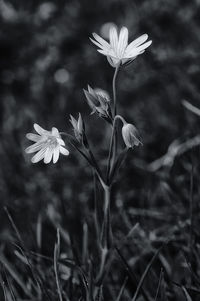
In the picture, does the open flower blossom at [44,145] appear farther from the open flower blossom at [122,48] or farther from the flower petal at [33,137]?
the open flower blossom at [122,48]

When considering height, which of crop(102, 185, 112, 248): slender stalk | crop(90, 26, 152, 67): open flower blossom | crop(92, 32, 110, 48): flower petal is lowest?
crop(102, 185, 112, 248): slender stalk

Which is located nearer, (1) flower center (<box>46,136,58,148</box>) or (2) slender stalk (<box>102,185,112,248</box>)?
(2) slender stalk (<box>102,185,112,248</box>)

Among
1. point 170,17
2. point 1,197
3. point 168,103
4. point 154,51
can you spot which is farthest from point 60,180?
point 170,17

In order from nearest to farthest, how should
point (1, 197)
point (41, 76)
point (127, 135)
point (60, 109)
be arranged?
point (127, 135), point (1, 197), point (60, 109), point (41, 76)

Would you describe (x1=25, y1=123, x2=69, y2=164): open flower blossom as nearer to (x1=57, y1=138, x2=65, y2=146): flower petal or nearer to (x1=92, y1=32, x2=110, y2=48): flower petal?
(x1=57, y1=138, x2=65, y2=146): flower petal

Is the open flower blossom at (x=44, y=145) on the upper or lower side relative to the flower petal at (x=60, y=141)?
upper

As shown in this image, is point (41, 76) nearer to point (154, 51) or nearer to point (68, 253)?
point (154, 51)

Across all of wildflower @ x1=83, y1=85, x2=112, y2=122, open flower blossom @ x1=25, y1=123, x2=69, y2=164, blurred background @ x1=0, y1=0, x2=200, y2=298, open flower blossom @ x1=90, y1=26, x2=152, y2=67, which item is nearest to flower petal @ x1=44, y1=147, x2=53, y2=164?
open flower blossom @ x1=25, y1=123, x2=69, y2=164

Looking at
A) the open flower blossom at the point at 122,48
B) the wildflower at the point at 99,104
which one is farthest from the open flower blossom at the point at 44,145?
the open flower blossom at the point at 122,48
